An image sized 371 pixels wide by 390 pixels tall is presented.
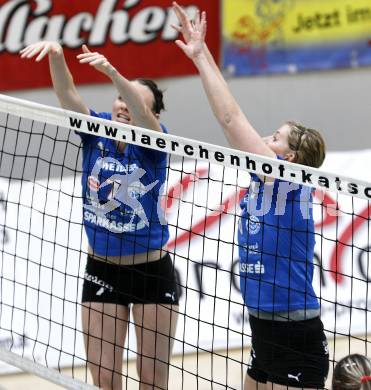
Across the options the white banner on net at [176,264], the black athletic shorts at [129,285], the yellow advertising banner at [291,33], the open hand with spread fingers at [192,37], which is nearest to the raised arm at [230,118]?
the open hand with spread fingers at [192,37]

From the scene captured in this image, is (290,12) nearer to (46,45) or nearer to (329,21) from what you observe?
(329,21)

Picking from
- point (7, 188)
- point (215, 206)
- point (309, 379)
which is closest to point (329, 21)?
point (215, 206)

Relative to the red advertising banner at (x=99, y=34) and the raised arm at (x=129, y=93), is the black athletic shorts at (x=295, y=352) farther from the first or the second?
the red advertising banner at (x=99, y=34)

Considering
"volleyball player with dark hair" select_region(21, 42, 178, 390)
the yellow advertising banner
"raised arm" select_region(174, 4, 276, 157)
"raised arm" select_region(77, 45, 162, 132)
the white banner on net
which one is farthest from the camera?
the yellow advertising banner

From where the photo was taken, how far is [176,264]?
280 inches

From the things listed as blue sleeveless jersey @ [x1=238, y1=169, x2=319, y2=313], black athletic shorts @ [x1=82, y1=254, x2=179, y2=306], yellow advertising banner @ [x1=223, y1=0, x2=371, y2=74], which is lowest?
black athletic shorts @ [x1=82, y1=254, x2=179, y2=306]

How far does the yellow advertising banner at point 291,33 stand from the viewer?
859cm

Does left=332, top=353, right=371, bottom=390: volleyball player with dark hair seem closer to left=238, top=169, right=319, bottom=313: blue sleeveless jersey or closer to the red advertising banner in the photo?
left=238, top=169, right=319, bottom=313: blue sleeveless jersey

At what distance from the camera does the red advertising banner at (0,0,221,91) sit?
27.0 ft

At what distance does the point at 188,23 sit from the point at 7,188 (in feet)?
8.55

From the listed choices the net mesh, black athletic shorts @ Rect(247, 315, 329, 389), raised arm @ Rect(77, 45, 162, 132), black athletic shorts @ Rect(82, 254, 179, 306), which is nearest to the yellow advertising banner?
the net mesh

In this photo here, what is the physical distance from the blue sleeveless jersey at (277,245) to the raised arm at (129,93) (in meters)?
0.66

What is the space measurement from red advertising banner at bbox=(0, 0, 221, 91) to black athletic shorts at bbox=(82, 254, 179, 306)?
353cm

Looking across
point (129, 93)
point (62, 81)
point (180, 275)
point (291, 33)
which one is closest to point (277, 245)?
point (129, 93)
